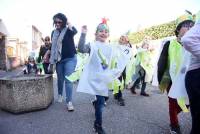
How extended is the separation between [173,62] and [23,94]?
3071 mm

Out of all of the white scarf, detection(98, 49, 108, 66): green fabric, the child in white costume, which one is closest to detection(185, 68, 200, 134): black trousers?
the child in white costume

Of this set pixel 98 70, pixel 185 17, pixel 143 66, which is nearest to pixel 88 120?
pixel 98 70

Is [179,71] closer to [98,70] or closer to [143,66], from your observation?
[98,70]

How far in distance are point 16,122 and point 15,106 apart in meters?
0.60

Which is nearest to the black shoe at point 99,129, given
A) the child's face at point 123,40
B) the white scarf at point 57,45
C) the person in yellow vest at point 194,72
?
the person in yellow vest at point 194,72

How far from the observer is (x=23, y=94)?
5.52 metres

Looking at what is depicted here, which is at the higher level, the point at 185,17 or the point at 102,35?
the point at 185,17

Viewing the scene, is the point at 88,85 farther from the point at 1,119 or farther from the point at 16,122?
the point at 1,119

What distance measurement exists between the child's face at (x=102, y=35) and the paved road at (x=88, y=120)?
1488mm

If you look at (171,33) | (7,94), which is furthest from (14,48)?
(7,94)

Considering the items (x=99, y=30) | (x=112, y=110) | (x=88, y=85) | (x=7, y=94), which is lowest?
(x=112, y=110)

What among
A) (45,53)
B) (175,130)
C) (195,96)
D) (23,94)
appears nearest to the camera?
(195,96)

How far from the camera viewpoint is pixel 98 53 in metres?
4.41

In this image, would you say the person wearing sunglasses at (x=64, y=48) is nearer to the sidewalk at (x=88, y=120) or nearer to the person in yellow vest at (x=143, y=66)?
the sidewalk at (x=88, y=120)
